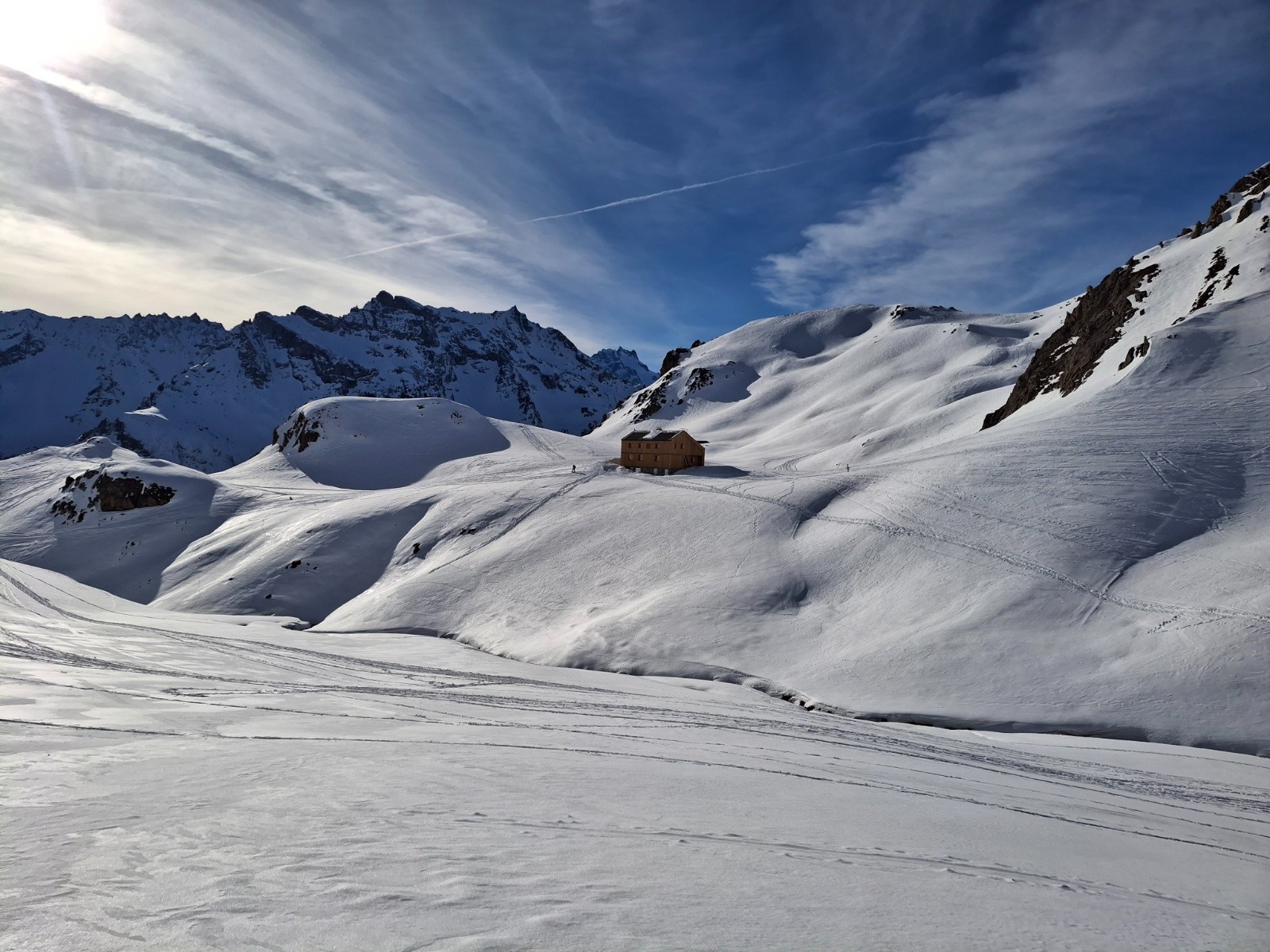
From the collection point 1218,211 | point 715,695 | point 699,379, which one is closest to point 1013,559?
point 715,695

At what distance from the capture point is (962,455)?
3697cm

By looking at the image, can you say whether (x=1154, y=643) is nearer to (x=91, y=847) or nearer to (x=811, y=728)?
(x=811, y=728)

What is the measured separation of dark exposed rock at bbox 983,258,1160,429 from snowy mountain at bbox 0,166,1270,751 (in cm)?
39

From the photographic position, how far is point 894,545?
1174 inches

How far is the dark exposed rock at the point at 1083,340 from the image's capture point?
51.0 m

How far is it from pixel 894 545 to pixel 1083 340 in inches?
1568

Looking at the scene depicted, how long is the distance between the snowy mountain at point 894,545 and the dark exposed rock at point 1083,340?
387 mm

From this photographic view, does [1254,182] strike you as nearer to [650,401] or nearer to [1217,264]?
[1217,264]

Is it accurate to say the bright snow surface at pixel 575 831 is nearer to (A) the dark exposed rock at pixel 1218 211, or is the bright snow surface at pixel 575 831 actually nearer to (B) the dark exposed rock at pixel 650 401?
(A) the dark exposed rock at pixel 1218 211

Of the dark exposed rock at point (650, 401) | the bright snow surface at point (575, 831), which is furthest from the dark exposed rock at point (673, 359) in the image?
the bright snow surface at point (575, 831)

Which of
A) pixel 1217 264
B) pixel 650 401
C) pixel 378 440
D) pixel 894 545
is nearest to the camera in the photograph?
pixel 894 545

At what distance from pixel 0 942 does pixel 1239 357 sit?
49.8 meters

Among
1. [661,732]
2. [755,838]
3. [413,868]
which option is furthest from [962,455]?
[413,868]

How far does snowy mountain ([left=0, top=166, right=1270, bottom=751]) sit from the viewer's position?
20688 mm
